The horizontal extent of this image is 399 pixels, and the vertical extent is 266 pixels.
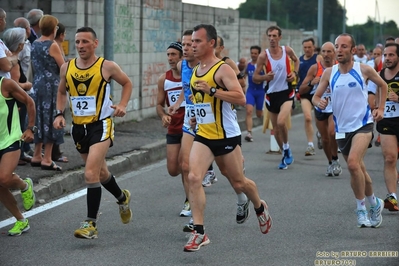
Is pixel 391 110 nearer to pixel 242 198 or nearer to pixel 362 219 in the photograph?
pixel 362 219

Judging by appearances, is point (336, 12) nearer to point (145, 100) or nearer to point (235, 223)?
point (145, 100)

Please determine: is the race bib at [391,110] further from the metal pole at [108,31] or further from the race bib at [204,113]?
the metal pole at [108,31]

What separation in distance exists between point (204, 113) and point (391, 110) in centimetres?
309

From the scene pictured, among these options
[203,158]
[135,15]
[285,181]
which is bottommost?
[285,181]

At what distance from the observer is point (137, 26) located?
19.5 m

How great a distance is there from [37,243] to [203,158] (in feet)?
5.50

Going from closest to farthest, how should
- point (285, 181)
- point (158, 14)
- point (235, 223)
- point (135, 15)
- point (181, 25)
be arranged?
point (235, 223) → point (285, 181) → point (135, 15) → point (158, 14) → point (181, 25)

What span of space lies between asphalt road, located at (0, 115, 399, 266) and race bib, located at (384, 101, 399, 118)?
3.61ft

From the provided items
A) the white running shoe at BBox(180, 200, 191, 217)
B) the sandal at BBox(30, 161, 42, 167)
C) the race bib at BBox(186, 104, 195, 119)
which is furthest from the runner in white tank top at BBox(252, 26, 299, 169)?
the race bib at BBox(186, 104, 195, 119)

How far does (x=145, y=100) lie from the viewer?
19828 mm

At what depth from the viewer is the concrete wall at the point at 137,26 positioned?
1611cm

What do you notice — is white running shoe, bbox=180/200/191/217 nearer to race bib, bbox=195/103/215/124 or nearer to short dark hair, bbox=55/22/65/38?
race bib, bbox=195/103/215/124

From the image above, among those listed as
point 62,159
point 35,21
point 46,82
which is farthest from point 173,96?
point 35,21

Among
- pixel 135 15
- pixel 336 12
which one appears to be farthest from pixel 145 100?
pixel 336 12
